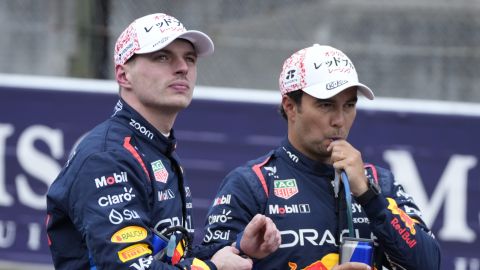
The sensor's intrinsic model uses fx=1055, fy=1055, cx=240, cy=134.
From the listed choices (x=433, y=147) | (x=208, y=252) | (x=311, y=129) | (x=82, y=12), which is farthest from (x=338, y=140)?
(x=82, y=12)

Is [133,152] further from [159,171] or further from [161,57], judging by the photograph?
[161,57]

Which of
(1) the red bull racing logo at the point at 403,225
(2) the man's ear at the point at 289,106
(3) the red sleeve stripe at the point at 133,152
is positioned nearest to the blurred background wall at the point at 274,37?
Answer: (2) the man's ear at the point at 289,106

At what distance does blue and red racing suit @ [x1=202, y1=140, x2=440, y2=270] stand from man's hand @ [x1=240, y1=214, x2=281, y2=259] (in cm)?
28

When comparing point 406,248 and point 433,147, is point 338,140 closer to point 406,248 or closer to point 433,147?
point 406,248

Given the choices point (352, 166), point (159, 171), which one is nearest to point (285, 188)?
point (352, 166)

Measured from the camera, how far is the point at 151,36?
361 cm

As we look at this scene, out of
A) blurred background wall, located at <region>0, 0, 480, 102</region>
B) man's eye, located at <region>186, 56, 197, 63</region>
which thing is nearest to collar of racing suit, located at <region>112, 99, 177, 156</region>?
man's eye, located at <region>186, 56, 197, 63</region>

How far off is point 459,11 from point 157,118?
559 centimetres

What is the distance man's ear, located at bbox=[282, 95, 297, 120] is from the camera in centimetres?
402

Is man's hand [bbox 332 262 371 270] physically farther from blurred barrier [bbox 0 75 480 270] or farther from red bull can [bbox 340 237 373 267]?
blurred barrier [bbox 0 75 480 270]

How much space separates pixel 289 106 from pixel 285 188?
0.33 metres

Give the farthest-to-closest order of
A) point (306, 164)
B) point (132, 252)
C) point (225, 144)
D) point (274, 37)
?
point (274, 37) → point (225, 144) → point (306, 164) → point (132, 252)

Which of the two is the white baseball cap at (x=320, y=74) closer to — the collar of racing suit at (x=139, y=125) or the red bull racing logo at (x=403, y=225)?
the red bull racing logo at (x=403, y=225)

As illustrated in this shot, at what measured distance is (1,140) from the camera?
7.75 meters
